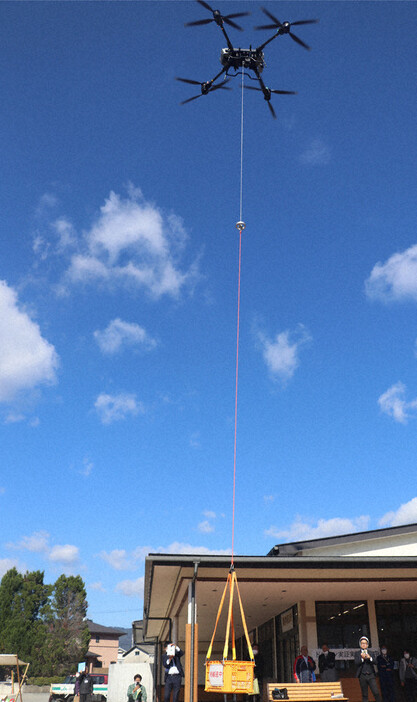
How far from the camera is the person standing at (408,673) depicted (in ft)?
51.8

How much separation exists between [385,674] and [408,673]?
25.7 inches

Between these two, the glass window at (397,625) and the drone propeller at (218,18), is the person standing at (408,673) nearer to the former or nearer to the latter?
the glass window at (397,625)

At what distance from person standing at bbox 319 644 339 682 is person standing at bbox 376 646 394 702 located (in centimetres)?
117

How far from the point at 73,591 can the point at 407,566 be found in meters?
60.0

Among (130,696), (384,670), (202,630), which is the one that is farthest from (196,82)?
(202,630)

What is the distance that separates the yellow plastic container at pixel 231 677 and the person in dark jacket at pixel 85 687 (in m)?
11.6

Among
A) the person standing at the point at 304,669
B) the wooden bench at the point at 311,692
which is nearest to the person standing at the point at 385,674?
the person standing at the point at 304,669

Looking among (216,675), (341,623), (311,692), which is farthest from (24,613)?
(216,675)

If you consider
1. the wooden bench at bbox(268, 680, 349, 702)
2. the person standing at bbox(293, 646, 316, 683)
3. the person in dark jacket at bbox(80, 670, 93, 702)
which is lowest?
the person in dark jacket at bbox(80, 670, 93, 702)

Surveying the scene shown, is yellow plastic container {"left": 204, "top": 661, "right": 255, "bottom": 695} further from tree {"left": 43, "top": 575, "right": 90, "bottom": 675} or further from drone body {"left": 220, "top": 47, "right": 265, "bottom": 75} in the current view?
tree {"left": 43, "top": 575, "right": 90, "bottom": 675}

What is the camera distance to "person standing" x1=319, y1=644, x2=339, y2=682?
15719 mm

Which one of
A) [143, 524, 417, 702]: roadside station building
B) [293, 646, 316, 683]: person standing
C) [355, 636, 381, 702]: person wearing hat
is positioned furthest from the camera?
[293, 646, 316, 683]: person standing

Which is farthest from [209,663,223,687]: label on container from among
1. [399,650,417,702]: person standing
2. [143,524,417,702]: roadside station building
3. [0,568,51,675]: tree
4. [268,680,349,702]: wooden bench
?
[0,568,51,675]: tree

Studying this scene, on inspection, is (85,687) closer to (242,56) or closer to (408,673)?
(408,673)
